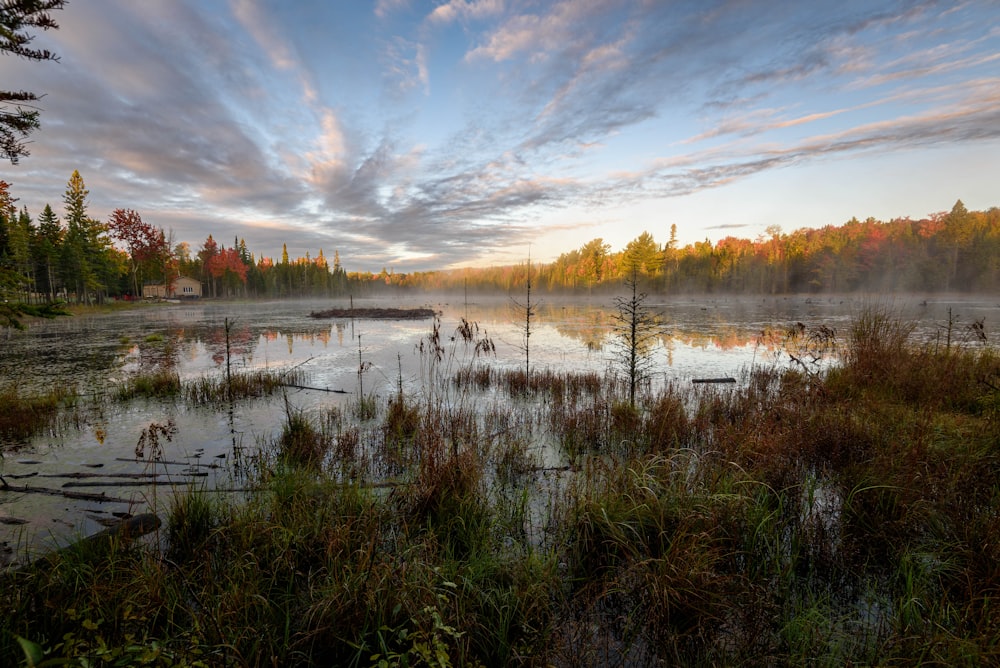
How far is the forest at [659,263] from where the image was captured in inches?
1772

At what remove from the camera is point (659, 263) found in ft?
271

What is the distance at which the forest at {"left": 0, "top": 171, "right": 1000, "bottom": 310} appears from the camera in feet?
148

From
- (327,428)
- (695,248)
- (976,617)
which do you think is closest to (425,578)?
(976,617)

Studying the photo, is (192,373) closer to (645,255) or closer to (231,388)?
(231,388)

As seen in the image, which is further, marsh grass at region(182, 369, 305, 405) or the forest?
the forest

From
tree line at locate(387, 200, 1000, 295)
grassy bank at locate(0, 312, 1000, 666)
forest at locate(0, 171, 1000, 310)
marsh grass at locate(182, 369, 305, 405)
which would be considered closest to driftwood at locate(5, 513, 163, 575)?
grassy bank at locate(0, 312, 1000, 666)

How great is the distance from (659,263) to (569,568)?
87847 mm

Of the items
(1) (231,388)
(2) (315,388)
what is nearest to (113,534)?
(1) (231,388)

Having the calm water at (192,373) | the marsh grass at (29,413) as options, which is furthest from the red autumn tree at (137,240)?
the marsh grass at (29,413)

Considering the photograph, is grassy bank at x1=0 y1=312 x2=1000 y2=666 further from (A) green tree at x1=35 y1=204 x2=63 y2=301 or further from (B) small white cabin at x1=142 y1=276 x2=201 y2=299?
(B) small white cabin at x1=142 y1=276 x2=201 y2=299

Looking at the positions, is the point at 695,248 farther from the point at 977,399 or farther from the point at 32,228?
the point at 32,228

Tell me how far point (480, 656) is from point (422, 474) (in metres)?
2.05

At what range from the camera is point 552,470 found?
18.9 feet

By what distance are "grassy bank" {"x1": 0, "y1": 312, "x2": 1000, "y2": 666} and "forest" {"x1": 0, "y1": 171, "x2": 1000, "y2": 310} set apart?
1219 inches
